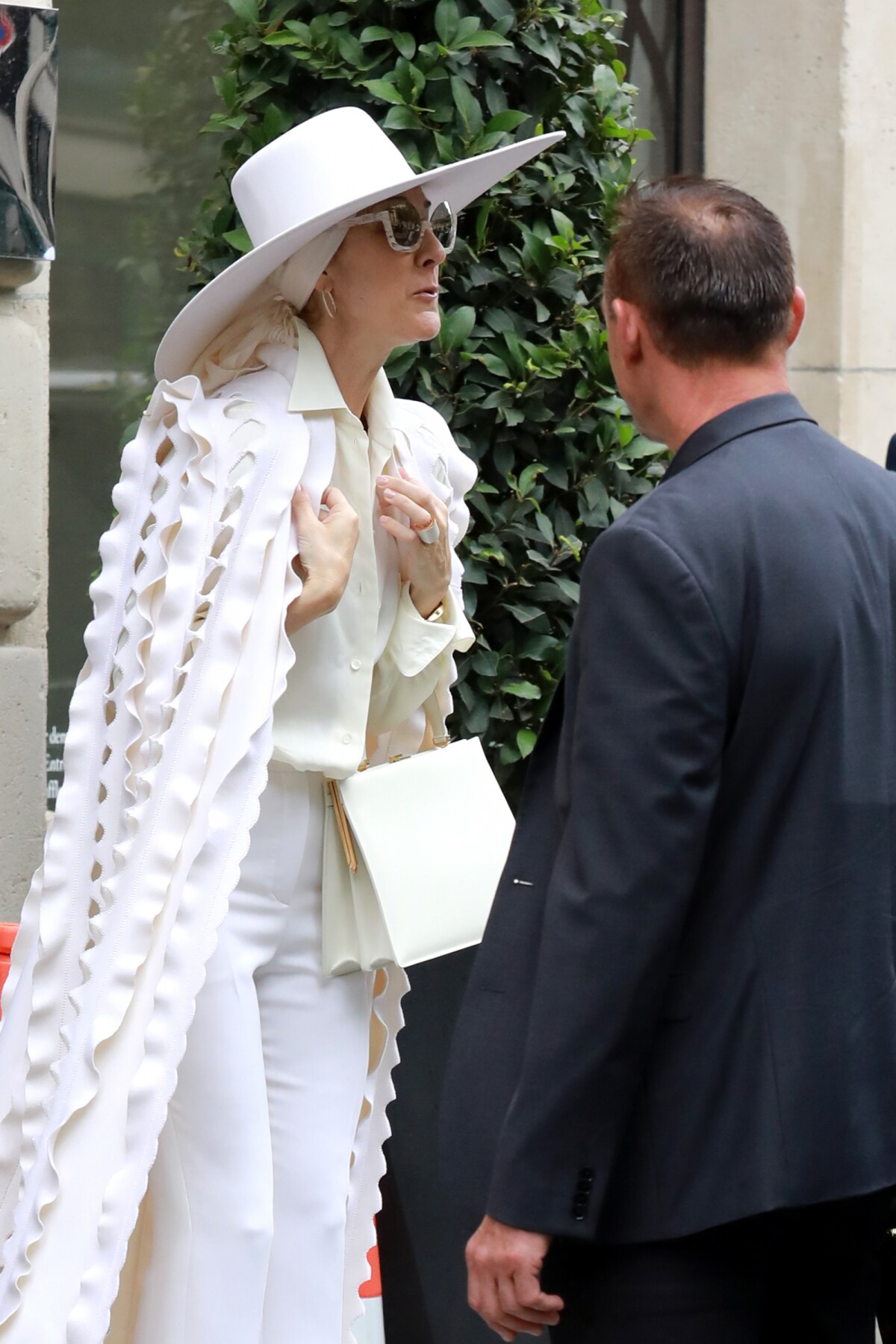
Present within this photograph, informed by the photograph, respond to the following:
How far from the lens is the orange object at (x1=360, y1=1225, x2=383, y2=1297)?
3.45m

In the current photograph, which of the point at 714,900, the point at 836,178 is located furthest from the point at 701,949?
the point at 836,178

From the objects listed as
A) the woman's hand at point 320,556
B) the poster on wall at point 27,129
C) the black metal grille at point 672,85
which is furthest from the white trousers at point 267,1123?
the black metal grille at point 672,85

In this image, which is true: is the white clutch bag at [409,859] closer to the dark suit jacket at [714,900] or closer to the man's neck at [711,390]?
the dark suit jacket at [714,900]

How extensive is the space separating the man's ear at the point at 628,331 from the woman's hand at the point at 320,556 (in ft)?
2.26

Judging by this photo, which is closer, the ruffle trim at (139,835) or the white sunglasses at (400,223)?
the ruffle trim at (139,835)

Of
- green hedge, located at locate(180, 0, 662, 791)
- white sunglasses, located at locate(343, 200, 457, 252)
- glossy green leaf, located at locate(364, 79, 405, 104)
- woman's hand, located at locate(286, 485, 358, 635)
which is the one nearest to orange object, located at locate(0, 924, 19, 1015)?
woman's hand, located at locate(286, 485, 358, 635)

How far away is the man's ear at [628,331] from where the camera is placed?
2.14m

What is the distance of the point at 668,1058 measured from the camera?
1951 mm

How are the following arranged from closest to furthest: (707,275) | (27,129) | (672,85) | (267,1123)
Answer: (707,275), (267,1123), (27,129), (672,85)

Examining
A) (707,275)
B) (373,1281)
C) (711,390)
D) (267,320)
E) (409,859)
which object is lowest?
(373,1281)

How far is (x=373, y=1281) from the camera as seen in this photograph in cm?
355

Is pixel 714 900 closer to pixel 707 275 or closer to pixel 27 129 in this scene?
pixel 707 275

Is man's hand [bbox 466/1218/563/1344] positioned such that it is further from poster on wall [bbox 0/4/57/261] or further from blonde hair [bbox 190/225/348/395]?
poster on wall [bbox 0/4/57/261]

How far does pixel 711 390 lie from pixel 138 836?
→ 3.40 feet
